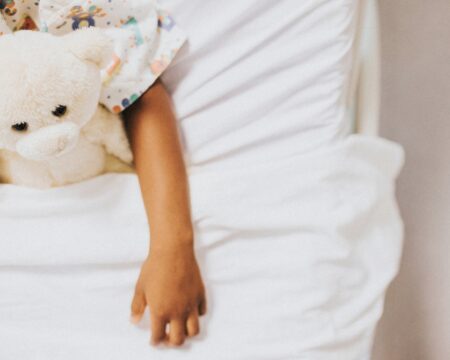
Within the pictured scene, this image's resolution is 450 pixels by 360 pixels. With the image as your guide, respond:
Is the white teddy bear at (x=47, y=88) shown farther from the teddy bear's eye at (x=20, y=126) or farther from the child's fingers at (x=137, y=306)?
the child's fingers at (x=137, y=306)

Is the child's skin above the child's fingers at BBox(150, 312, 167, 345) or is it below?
above

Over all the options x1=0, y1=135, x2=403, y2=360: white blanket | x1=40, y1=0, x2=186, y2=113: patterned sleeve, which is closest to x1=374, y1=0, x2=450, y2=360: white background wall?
x1=0, y1=135, x2=403, y2=360: white blanket

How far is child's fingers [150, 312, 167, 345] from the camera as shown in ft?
2.22

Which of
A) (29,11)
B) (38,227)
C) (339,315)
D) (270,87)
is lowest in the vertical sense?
(339,315)


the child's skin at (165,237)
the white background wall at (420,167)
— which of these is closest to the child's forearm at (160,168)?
the child's skin at (165,237)

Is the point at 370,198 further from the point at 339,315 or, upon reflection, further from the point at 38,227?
the point at 38,227

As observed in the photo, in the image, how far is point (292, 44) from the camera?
70 centimetres

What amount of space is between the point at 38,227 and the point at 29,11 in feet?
0.99

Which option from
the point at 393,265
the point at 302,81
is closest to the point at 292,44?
the point at 302,81

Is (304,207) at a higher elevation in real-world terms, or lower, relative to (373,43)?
lower

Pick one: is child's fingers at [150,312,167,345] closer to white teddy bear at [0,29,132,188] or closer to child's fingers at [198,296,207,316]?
child's fingers at [198,296,207,316]

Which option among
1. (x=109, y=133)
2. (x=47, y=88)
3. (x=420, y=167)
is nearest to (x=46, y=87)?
(x=47, y=88)

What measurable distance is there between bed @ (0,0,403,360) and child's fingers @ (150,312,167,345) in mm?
21

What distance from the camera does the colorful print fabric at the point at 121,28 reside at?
0.70 m
